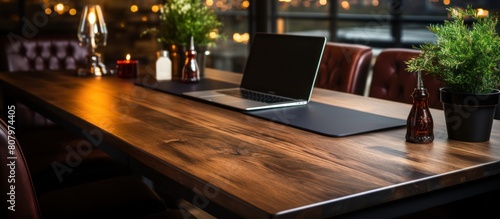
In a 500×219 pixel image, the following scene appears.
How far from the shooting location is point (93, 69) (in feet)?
10.1

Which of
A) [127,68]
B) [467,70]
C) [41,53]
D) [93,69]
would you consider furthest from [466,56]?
[41,53]

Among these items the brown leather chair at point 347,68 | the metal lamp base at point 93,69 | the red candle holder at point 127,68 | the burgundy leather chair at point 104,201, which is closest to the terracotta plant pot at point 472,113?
the burgundy leather chair at point 104,201

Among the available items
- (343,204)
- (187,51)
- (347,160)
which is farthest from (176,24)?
(343,204)

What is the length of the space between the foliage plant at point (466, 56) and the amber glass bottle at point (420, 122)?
2.8 inches

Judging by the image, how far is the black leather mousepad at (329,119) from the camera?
5.36 feet

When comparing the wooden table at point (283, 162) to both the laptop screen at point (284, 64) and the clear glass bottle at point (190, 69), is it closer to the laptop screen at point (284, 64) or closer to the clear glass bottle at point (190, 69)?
the laptop screen at point (284, 64)

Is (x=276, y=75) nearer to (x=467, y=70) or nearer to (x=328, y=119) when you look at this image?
(x=328, y=119)

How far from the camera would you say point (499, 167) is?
1311mm

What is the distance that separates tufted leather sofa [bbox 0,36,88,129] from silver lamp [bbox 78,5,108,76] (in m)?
0.39

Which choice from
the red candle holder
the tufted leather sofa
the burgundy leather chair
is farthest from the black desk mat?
the tufted leather sofa

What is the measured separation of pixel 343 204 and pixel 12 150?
65 cm

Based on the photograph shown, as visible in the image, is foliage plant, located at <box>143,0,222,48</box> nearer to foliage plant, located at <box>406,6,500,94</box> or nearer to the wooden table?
the wooden table

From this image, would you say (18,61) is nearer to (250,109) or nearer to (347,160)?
(250,109)

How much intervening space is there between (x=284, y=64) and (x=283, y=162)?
915 mm
